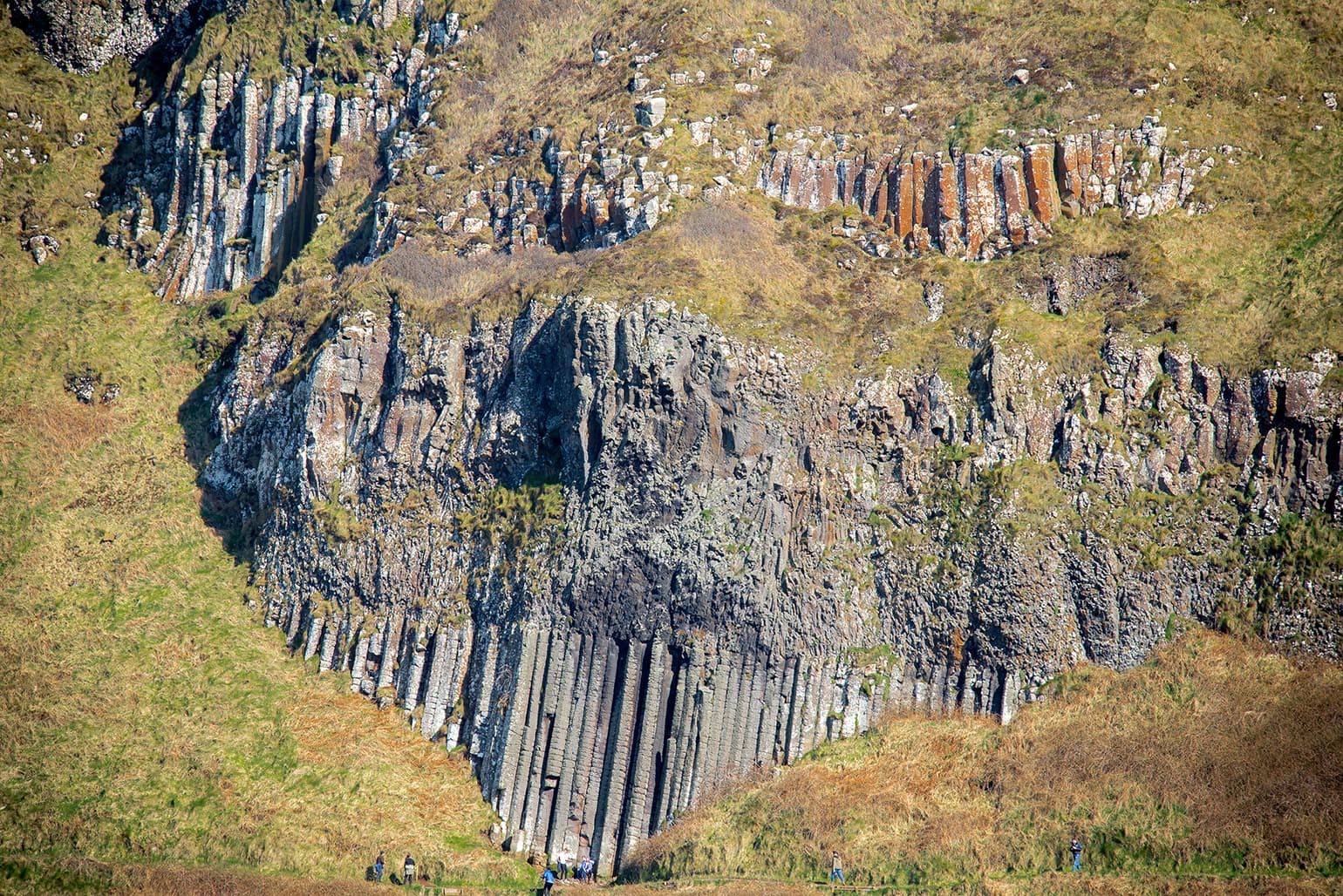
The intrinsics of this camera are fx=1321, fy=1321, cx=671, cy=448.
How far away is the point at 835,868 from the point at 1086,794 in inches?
306

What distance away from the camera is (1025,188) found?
52.5 metres

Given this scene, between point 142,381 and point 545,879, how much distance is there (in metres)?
30.7

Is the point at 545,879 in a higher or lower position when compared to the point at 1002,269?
lower

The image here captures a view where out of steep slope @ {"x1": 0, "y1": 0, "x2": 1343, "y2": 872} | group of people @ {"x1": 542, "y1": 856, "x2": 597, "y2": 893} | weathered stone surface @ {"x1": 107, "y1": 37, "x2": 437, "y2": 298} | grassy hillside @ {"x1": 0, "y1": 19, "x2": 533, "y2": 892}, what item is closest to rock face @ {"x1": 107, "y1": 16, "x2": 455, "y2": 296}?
weathered stone surface @ {"x1": 107, "y1": 37, "x2": 437, "y2": 298}

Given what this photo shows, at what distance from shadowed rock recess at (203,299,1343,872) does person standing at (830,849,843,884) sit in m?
4.34

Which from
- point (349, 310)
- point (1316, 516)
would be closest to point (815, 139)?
point (349, 310)

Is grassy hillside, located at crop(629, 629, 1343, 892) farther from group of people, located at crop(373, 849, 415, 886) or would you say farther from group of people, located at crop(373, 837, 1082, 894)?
group of people, located at crop(373, 849, 415, 886)

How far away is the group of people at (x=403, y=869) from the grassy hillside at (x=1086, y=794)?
702cm

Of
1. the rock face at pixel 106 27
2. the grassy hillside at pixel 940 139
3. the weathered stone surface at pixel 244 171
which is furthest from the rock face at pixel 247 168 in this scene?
the rock face at pixel 106 27

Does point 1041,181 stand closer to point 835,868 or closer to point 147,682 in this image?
point 835,868

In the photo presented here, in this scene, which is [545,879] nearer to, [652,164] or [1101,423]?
[1101,423]

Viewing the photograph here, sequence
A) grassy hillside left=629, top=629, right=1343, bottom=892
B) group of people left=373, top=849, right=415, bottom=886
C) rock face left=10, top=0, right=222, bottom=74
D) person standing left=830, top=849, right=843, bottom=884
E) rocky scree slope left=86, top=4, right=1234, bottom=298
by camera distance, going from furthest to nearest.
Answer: rock face left=10, top=0, right=222, bottom=74 < rocky scree slope left=86, top=4, right=1234, bottom=298 < group of people left=373, top=849, right=415, bottom=886 < person standing left=830, top=849, right=843, bottom=884 < grassy hillside left=629, top=629, right=1343, bottom=892

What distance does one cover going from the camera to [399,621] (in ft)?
158

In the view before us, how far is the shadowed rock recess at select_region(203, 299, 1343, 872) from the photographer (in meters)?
43.3
